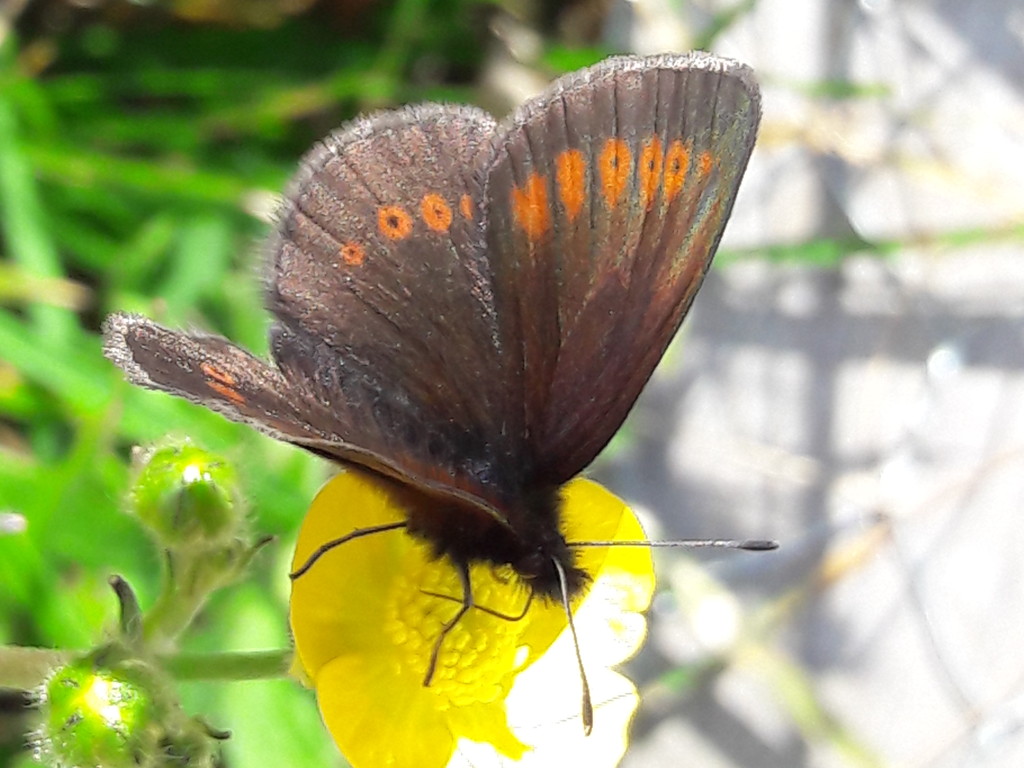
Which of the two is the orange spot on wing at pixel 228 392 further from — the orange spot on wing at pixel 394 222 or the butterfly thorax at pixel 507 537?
the orange spot on wing at pixel 394 222

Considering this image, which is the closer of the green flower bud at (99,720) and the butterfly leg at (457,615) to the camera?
the green flower bud at (99,720)

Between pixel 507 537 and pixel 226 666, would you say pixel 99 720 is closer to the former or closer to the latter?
pixel 226 666

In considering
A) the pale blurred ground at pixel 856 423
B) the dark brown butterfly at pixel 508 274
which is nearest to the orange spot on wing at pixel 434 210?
the dark brown butterfly at pixel 508 274

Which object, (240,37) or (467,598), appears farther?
(240,37)

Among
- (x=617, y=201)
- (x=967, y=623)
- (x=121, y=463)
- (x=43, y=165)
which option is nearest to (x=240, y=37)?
(x=43, y=165)

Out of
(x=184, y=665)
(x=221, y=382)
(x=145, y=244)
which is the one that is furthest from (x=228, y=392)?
Answer: (x=145, y=244)

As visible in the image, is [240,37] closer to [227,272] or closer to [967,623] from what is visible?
[227,272]

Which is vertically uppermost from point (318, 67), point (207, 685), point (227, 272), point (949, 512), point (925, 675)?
point (318, 67)
